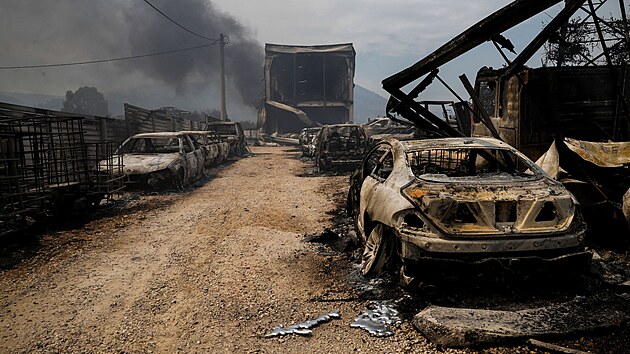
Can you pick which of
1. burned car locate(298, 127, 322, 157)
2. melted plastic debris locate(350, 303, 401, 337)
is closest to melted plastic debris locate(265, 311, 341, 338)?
melted plastic debris locate(350, 303, 401, 337)

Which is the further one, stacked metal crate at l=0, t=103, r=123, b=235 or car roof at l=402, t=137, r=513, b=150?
stacked metal crate at l=0, t=103, r=123, b=235

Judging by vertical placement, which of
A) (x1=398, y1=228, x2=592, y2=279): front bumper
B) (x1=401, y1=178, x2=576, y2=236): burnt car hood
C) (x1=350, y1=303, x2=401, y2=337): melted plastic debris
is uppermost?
(x1=401, y1=178, x2=576, y2=236): burnt car hood

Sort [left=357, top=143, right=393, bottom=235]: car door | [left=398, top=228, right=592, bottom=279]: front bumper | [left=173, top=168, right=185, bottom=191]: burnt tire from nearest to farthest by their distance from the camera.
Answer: [left=398, top=228, right=592, bottom=279]: front bumper
[left=357, top=143, right=393, bottom=235]: car door
[left=173, top=168, right=185, bottom=191]: burnt tire

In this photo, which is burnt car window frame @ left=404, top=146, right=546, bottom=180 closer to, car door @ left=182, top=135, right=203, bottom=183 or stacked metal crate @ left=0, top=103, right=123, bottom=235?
stacked metal crate @ left=0, top=103, right=123, bottom=235

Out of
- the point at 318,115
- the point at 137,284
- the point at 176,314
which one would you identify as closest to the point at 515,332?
the point at 176,314

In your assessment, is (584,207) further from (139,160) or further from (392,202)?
(139,160)

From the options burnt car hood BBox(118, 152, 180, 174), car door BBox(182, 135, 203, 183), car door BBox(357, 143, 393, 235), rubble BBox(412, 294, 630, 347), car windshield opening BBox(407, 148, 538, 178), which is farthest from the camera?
car door BBox(182, 135, 203, 183)

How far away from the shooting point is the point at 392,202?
391 cm

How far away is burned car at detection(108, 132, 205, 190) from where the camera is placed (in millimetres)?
10164

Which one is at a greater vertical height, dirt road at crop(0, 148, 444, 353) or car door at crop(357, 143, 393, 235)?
car door at crop(357, 143, 393, 235)

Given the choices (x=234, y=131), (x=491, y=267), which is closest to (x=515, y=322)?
(x=491, y=267)

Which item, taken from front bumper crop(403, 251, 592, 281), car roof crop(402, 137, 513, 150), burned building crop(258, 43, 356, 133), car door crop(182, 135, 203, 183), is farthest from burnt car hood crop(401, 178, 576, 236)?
burned building crop(258, 43, 356, 133)

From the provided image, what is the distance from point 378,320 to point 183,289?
76.1 inches

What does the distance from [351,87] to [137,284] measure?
28471 mm
